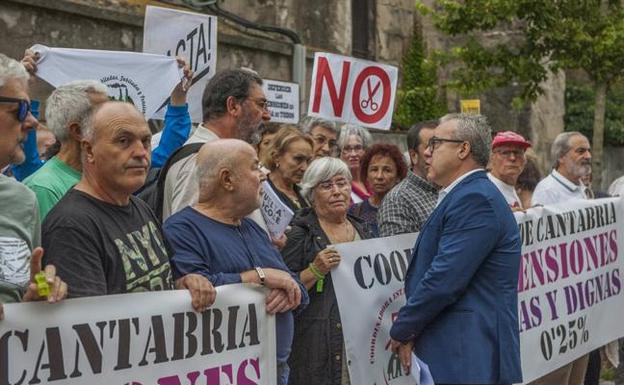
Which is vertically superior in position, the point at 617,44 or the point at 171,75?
the point at 617,44

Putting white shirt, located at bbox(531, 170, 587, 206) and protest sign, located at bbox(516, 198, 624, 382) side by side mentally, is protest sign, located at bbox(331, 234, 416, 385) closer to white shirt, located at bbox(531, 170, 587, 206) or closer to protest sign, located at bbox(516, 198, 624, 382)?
protest sign, located at bbox(516, 198, 624, 382)

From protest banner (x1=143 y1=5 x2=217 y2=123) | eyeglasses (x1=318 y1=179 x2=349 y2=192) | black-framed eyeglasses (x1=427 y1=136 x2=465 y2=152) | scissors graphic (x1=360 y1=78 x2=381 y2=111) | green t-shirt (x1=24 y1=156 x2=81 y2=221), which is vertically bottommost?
eyeglasses (x1=318 y1=179 x2=349 y2=192)

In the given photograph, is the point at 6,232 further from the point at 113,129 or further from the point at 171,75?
the point at 171,75

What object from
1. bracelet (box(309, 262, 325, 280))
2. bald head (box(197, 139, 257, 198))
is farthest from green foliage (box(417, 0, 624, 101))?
bald head (box(197, 139, 257, 198))

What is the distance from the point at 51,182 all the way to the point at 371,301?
6.84 ft

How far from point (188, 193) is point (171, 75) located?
1645 millimetres

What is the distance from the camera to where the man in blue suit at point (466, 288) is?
4.87 meters

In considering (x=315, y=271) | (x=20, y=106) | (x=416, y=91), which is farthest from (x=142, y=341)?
(x=416, y=91)

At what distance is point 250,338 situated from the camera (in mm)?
4348

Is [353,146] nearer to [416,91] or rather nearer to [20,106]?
[20,106]

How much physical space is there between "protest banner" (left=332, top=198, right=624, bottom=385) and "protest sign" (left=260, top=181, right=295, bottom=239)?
0.32 m

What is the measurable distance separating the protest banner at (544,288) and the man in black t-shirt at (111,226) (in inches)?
65.7

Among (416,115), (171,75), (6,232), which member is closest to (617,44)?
(416,115)

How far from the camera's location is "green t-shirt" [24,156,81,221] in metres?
4.12
